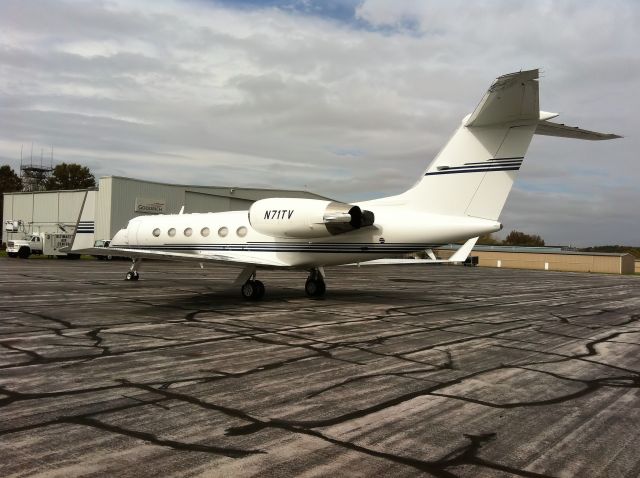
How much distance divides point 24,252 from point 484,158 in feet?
143

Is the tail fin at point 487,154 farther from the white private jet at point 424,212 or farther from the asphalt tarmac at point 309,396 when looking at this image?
the asphalt tarmac at point 309,396

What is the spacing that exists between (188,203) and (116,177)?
7.49 meters

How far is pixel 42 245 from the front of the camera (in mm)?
47906

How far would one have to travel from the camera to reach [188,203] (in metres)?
51.7

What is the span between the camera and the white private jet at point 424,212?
43.8 ft

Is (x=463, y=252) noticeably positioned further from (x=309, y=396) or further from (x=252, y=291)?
(x=309, y=396)

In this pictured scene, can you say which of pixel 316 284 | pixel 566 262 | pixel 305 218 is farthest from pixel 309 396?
pixel 566 262

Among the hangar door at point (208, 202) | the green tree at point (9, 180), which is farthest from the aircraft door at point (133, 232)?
the green tree at point (9, 180)

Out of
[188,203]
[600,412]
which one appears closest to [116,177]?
[188,203]

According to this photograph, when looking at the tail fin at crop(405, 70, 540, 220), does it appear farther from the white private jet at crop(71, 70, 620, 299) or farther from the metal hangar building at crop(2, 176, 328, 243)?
the metal hangar building at crop(2, 176, 328, 243)

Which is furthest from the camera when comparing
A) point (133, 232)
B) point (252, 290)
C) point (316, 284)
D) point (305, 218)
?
point (133, 232)

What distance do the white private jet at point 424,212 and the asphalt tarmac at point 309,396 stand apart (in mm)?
2703

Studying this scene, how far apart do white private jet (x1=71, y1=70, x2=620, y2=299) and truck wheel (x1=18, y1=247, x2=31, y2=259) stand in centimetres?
3547

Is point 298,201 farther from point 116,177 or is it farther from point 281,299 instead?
point 116,177
